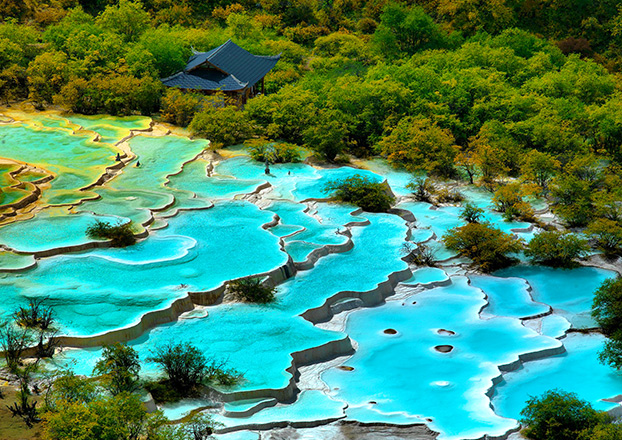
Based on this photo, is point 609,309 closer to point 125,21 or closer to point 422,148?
point 422,148

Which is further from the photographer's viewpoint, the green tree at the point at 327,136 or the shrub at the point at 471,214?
the green tree at the point at 327,136

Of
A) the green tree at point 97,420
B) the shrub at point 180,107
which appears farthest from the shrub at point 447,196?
A: the green tree at point 97,420

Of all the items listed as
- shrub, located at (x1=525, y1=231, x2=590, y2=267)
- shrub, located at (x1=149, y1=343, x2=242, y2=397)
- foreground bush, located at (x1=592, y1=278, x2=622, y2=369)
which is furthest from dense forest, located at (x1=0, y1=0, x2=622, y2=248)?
shrub, located at (x1=149, y1=343, x2=242, y2=397)

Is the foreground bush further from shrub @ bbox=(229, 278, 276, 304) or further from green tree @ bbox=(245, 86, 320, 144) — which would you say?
green tree @ bbox=(245, 86, 320, 144)

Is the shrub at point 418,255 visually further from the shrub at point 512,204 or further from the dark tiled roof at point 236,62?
the dark tiled roof at point 236,62

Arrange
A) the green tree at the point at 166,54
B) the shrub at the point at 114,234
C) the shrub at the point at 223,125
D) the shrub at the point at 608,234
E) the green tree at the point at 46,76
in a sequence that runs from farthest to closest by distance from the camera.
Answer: the green tree at the point at 166,54 → the green tree at the point at 46,76 → the shrub at the point at 223,125 → the shrub at the point at 608,234 → the shrub at the point at 114,234

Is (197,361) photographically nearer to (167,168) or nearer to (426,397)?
(426,397)

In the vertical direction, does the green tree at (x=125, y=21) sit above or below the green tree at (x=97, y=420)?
above
